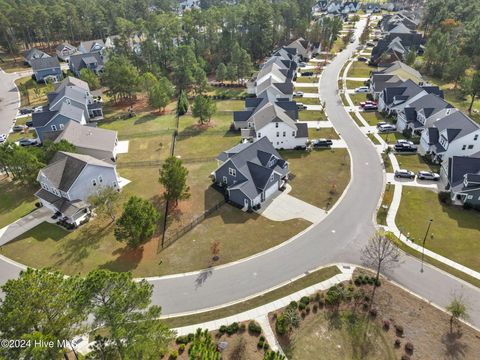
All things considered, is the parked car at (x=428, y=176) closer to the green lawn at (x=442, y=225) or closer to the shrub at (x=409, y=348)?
the green lawn at (x=442, y=225)

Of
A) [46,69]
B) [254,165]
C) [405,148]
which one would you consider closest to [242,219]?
[254,165]

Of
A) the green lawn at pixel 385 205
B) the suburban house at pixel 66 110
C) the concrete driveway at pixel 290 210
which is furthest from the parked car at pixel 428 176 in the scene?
the suburban house at pixel 66 110

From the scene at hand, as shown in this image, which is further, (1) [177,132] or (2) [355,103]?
(2) [355,103]

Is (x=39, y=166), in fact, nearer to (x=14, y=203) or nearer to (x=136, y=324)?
(x=14, y=203)

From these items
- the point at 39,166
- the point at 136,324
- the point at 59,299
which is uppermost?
the point at 59,299

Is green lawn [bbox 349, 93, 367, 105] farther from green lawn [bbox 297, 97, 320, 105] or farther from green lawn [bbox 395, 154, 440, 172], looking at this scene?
green lawn [bbox 395, 154, 440, 172]

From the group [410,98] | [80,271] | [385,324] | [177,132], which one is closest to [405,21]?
[410,98]
